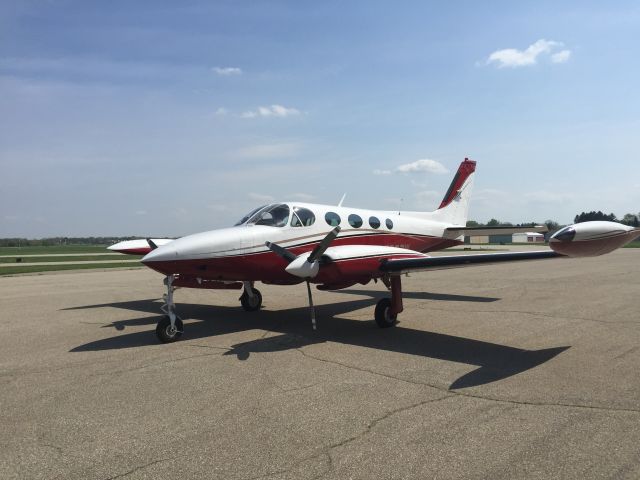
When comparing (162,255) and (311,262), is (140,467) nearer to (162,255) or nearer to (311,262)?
(162,255)

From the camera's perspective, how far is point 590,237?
6.46 m

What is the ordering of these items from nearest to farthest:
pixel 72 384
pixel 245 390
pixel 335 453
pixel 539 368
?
1. pixel 335 453
2. pixel 245 390
3. pixel 72 384
4. pixel 539 368

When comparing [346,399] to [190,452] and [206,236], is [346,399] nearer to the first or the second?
[190,452]

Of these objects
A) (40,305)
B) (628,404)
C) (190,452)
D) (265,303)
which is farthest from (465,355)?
(40,305)

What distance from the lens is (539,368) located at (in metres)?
6.83

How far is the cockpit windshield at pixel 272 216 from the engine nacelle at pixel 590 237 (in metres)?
5.77

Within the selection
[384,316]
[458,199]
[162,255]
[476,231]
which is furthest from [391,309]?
[458,199]

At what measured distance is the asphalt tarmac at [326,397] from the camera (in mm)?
4035

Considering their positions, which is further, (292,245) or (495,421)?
(292,245)

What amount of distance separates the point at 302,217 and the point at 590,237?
612 centimetres

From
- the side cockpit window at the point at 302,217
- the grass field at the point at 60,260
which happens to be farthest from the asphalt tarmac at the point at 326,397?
the grass field at the point at 60,260

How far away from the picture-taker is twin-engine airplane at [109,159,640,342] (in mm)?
8406

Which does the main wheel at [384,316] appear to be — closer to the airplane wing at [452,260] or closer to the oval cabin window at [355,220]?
the airplane wing at [452,260]

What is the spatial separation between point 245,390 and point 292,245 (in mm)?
4860
